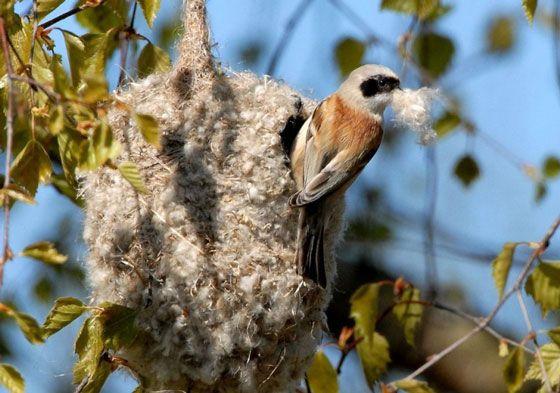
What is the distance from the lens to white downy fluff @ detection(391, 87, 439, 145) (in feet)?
9.05

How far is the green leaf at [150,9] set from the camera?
2427 millimetres

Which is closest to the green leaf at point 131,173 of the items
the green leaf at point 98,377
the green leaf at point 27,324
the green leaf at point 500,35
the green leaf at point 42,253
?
the green leaf at point 42,253

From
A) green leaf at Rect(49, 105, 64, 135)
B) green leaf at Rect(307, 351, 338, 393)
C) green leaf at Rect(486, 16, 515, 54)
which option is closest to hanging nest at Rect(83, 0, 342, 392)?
green leaf at Rect(307, 351, 338, 393)

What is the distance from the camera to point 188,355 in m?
2.50

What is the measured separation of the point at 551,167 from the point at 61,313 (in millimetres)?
2428

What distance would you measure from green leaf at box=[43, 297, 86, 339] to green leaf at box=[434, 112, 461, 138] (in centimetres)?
193

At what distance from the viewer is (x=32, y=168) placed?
2.16 meters

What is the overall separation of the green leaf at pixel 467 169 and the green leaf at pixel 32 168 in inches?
81.1

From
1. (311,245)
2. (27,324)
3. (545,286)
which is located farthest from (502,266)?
(27,324)

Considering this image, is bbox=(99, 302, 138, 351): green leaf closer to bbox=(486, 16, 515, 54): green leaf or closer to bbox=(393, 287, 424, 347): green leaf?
bbox=(393, 287, 424, 347): green leaf

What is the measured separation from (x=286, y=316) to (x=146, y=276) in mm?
406

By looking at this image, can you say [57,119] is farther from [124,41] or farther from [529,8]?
[529,8]

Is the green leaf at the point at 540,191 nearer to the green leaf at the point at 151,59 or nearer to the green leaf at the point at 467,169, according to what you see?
the green leaf at the point at 467,169

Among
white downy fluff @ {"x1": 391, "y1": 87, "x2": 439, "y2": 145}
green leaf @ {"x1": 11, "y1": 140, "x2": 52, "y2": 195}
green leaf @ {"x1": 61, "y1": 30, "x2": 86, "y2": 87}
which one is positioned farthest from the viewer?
white downy fluff @ {"x1": 391, "y1": 87, "x2": 439, "y2": 145}
